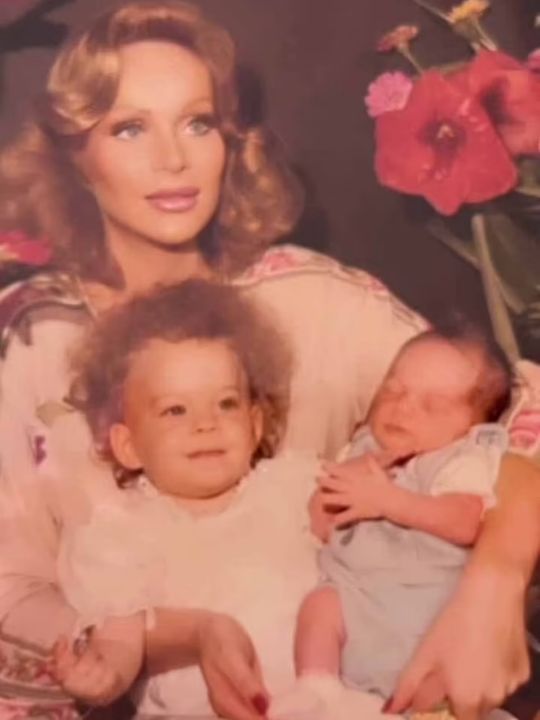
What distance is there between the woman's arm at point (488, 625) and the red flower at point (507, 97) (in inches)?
10.5

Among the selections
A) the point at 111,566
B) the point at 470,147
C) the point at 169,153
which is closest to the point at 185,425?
the point at 111,566

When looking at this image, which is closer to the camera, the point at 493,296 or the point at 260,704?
the point at 260,704

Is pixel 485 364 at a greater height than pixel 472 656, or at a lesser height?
greater

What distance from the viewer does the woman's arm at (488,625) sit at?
3.20 feet

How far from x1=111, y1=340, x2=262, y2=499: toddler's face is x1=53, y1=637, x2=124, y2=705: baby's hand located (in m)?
0.13

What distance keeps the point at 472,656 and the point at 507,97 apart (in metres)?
0.45

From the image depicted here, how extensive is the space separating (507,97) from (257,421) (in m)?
0.34

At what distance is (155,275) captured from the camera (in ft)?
3.48

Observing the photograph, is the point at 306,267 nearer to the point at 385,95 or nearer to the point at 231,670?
the point at 385,95

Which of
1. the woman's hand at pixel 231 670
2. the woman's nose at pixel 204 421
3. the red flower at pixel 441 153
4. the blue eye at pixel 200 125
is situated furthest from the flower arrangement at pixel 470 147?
the woman's hand at pixel 231 670

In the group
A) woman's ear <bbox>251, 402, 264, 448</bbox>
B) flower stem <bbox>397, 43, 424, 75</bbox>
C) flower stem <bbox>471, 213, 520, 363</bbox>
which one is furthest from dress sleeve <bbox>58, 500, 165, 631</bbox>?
flower stem <bbox>397, 43, 424, 75</bbox>

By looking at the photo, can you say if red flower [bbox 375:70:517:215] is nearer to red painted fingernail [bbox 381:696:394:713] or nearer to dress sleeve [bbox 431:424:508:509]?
dress sleeve [bbox 431:424:508:509]


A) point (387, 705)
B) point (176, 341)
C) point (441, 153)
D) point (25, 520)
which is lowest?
point (387, 705)

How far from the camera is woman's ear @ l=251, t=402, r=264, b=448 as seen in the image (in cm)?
103
